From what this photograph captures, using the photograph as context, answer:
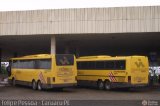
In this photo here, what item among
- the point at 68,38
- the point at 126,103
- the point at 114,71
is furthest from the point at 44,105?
Answer: the point at 68,38

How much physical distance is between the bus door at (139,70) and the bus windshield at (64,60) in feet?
13.1

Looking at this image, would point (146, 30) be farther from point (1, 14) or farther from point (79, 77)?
point (1, 14)

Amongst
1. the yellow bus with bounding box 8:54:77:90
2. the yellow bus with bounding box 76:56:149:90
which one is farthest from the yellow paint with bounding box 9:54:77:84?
the yellow bus with bounding box 76:56:149:90

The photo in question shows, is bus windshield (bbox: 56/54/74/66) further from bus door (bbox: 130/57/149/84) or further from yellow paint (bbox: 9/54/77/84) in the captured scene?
bus door (bbox: 130/57/149/84)

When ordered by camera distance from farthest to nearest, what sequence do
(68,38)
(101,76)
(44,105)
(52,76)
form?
(68,38), (101,76), (52,76), (44,105)

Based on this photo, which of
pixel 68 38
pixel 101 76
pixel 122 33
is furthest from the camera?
pixel 68 38

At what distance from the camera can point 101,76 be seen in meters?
30.7

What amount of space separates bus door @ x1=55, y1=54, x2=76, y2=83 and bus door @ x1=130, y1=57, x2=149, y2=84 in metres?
3.85

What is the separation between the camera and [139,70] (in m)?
28.7

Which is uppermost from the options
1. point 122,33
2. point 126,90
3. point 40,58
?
point 122,33

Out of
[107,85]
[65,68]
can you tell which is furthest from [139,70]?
[65,68]

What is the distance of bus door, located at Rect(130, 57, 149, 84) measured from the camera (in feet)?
93.0

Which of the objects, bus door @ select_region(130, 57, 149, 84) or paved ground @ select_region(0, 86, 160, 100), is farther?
bus door @ select_region(130, 57, 149, 84)

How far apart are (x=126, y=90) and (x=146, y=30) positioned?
464 cm
